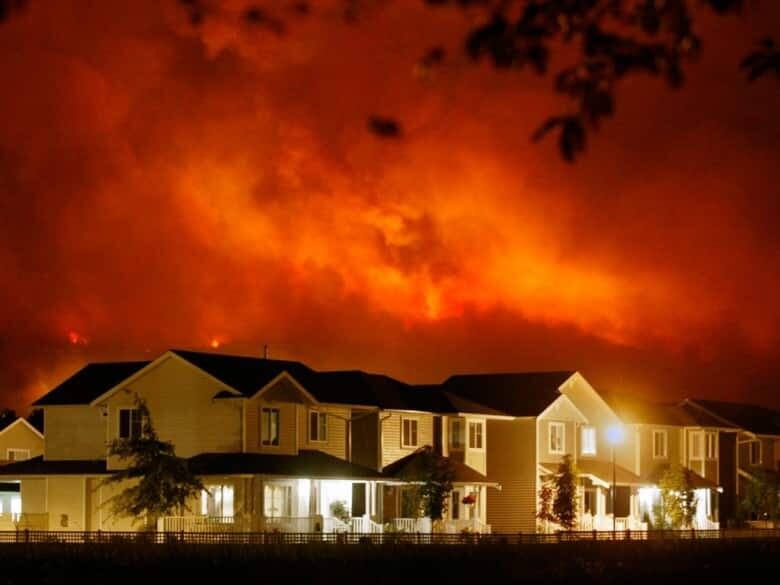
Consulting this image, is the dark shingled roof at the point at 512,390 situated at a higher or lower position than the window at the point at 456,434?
higher

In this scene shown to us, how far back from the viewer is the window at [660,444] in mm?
95312

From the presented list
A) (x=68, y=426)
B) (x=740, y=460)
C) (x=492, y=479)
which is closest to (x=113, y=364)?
(x=68, y=426)

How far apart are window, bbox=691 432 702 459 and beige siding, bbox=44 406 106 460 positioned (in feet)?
129

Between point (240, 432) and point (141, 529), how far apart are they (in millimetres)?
5896

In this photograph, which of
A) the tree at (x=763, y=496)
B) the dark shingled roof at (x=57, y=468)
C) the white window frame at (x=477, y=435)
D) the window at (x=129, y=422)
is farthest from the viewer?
the tree at (x=763, y=496)

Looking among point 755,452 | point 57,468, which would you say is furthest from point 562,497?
point 755,452

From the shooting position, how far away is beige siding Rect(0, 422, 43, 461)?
93.4 m

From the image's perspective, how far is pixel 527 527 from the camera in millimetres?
79750

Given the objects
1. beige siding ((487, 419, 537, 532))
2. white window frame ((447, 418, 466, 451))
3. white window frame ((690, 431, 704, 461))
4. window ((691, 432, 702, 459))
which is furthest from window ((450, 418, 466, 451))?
white window frame ((690, 431, 704, 461))

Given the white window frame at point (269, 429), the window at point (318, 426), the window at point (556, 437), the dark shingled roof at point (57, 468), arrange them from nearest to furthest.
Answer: the white window frame at point (269, 429) → the dark shingled roof at point (57, 468) → the window at point (318, 426) → the window at point (556, 437)

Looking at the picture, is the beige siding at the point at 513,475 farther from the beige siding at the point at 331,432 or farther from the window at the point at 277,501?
the window at the point at 277,501

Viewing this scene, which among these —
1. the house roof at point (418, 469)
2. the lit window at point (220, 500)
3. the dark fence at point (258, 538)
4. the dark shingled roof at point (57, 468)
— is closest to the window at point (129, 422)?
the dark shingled roof at point (57, 468)

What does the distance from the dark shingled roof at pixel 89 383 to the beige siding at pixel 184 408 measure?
9.75 ft

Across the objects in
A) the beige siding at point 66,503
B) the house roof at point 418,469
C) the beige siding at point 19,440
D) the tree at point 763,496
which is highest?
the beige siding at point 19,440
